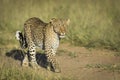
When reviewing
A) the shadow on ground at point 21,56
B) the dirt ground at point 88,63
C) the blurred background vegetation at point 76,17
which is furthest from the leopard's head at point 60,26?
the blurred background vegetation at point 76,17

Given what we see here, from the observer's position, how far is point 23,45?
9.84m

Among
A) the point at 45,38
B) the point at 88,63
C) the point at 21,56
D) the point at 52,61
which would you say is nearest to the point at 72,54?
the point at 88,63

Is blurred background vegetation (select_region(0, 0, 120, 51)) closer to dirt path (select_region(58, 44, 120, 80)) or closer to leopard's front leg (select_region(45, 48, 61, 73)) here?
dirt path (select_region(58, 44, 120, 80))

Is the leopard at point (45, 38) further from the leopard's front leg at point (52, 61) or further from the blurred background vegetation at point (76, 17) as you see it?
the blurred background vegetation at point (76, 17)

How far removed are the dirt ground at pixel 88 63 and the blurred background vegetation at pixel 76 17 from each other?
1.15 feet

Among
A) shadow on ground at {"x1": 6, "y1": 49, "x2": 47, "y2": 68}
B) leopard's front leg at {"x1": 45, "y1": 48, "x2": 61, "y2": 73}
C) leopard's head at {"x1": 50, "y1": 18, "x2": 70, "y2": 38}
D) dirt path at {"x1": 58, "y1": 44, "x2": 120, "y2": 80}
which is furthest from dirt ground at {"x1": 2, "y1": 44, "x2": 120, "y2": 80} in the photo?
leopard's head at {"x1": 50, "y1": 18, "x2": 70, "y2": 38}

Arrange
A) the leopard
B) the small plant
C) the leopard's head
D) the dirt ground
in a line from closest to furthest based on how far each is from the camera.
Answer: the dirt ground → the leopard's head → the leopard → the small plant

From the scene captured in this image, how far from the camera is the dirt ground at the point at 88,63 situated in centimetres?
847

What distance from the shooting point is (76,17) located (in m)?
13.0

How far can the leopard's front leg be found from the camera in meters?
8.84

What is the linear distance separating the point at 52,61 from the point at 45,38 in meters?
0.52

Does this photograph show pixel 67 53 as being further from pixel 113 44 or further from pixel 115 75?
pixel 115 75

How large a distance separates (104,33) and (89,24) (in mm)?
775

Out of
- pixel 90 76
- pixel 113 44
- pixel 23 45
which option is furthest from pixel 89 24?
pixel 90 76
